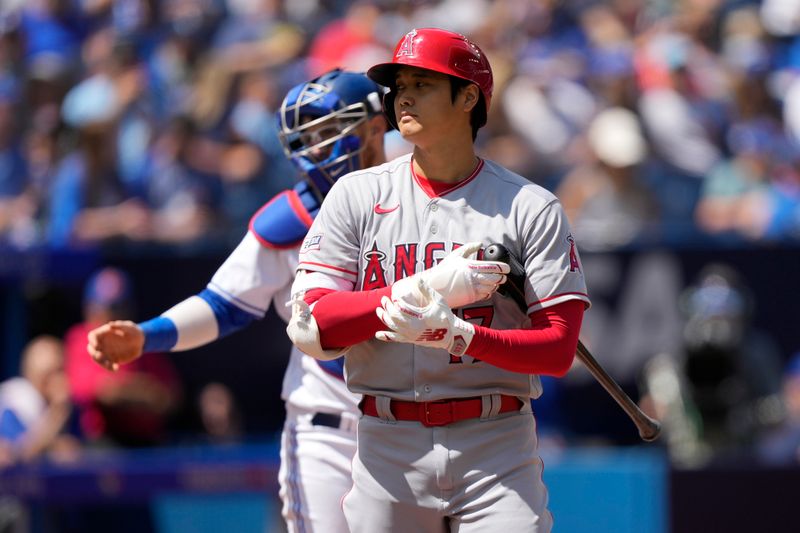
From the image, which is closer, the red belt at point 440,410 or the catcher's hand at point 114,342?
the red belt at point 440,410

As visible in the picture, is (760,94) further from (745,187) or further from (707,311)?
(707,311)

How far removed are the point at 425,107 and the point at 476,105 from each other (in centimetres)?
19

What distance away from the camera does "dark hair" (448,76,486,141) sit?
3518 mm

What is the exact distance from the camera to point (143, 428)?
7582 millimetres

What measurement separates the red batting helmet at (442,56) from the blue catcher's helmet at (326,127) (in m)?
0.76

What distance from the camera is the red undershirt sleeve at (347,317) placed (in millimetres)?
3328

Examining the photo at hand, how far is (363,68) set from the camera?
34.4 ft

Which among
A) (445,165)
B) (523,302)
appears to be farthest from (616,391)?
(445,165)

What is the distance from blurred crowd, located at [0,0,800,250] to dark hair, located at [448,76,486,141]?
4349mm

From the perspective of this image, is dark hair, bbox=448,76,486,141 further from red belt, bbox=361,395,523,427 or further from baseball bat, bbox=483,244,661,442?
red belt, bbox=361,395,523,427

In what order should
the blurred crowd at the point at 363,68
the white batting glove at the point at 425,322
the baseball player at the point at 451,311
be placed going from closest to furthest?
the white batting glove at the point at 425,322
the baseball player at the point at 451,311
the blurred crowd at the point at 363,68

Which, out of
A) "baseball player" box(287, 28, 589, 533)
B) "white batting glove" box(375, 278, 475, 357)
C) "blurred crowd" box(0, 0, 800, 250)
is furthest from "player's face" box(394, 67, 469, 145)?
"blurred crowd" box(0, 0, 800, 250)

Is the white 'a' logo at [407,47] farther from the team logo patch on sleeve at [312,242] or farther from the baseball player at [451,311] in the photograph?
the team logo patch on sleeve at [312,242]

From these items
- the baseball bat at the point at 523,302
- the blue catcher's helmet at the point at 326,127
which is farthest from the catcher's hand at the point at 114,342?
the baseball bat at the point at 523,302
